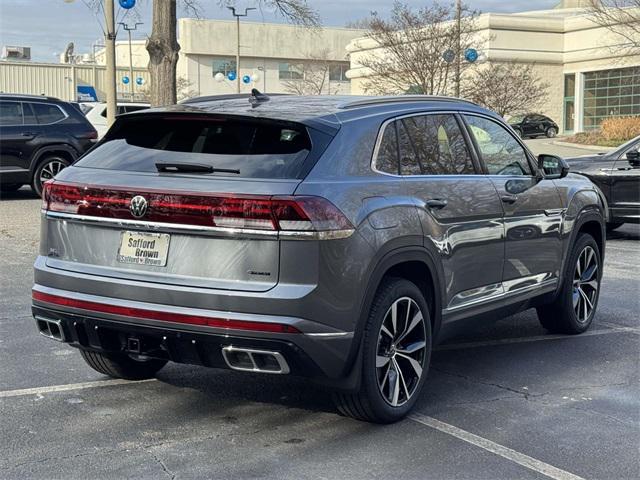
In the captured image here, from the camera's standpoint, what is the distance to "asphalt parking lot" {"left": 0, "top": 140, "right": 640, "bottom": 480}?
14.7ft

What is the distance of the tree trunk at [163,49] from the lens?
16.7 metres

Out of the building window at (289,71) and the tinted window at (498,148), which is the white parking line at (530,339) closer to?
the tinted window at (498,148)

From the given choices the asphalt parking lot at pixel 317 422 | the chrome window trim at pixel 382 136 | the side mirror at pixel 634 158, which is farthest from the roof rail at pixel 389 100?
Result: the side mirror at pixel 634 158

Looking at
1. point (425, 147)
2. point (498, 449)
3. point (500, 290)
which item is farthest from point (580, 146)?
point (498, 449)

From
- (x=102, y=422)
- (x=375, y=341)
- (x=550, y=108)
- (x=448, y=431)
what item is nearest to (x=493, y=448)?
(x=448, y=431)

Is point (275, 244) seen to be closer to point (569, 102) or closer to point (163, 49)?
point (163, 49)

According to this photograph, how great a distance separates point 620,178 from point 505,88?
2902 centimetres

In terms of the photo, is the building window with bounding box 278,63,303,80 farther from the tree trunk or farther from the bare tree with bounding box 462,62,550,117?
the tree trunk

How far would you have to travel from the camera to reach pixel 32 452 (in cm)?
457

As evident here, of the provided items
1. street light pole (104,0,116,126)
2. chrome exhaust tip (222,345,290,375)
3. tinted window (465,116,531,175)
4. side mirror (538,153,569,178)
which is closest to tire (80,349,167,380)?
chrome exhaust tip (222,345,290,375)

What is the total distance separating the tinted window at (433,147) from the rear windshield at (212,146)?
829 mm

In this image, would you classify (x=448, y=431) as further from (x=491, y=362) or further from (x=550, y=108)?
(x=550, y=108)

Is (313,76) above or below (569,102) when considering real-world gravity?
above

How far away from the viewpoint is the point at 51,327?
16.6 feet
